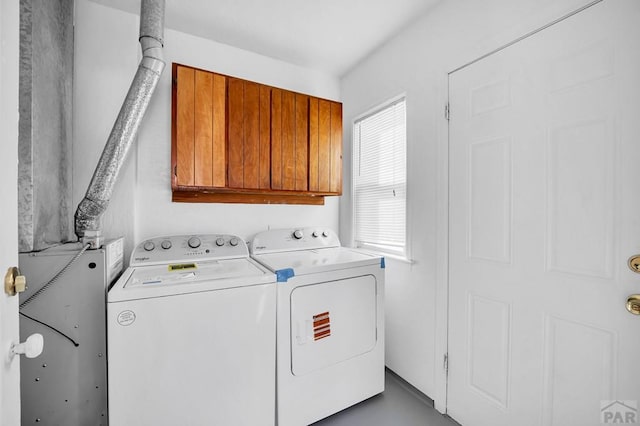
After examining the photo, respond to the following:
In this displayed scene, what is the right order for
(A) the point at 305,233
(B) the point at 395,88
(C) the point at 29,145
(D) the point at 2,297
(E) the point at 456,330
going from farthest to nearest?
(A) the point at 305,233 < (B) the point at 395,88 < (E) the point at 456,330 < (C) the point at 29,145 < (D) the point at 2,297

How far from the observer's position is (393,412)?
1.75 meters

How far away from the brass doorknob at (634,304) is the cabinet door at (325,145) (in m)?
1.72

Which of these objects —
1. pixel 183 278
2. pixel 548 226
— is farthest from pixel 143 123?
pixel 548 226

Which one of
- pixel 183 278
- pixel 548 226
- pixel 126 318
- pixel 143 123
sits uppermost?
pixel 143 123

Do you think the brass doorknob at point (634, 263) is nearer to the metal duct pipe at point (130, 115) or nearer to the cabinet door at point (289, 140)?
the cabinet door at point (289, 140)

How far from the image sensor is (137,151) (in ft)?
6.23

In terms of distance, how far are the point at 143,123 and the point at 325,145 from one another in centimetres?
135

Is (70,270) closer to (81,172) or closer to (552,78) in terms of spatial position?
(81,172)

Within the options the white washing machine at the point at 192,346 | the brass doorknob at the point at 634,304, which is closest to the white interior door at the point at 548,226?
the brass doorknob at the point at 634,304

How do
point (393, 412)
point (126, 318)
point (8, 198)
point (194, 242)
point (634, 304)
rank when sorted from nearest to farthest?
point (8, 198), point (634, 304), point (126, 318), point (393, 412), point (194, 242)

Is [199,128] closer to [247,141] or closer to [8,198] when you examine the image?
[247,141]

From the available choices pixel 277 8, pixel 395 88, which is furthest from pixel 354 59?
pixel 277 8

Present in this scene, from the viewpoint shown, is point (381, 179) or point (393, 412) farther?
point (381, 179)

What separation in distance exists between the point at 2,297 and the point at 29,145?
3.11ft
